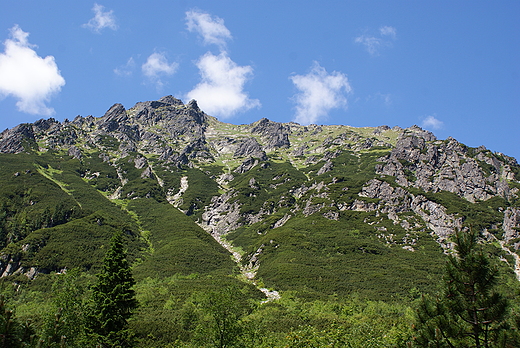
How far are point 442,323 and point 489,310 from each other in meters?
1.79

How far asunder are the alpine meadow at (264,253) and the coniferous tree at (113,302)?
0.14 metres

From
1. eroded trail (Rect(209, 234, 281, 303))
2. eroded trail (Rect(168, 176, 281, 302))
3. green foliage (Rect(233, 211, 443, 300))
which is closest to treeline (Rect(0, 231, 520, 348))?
eroded trail (Rect(209, 234, 281, 303))

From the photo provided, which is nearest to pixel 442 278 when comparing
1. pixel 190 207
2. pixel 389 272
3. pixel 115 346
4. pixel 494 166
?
pixel 115 346

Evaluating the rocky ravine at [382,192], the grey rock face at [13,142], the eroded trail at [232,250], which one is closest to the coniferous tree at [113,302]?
the eroded trail at [232,250]

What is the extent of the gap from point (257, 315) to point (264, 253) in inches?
1796

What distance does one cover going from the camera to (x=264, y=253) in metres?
99.4

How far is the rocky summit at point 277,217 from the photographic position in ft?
274

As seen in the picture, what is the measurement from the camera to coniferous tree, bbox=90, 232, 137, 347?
2689 cm

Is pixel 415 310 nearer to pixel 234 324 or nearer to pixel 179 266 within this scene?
pixel 234 324

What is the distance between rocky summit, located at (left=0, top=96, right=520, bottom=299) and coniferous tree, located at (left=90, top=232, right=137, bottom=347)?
48.9 metres

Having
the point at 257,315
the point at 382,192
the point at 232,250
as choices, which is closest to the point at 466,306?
the point at 257,315

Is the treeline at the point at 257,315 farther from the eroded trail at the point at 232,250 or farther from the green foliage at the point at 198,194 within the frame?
the green foliage at the point at 198,194

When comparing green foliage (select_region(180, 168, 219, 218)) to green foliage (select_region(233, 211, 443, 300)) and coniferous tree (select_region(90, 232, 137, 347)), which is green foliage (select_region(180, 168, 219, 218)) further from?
coniferous tree (select_region(90, 232, 137, 347))

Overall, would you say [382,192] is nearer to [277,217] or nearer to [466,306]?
[277,217]
